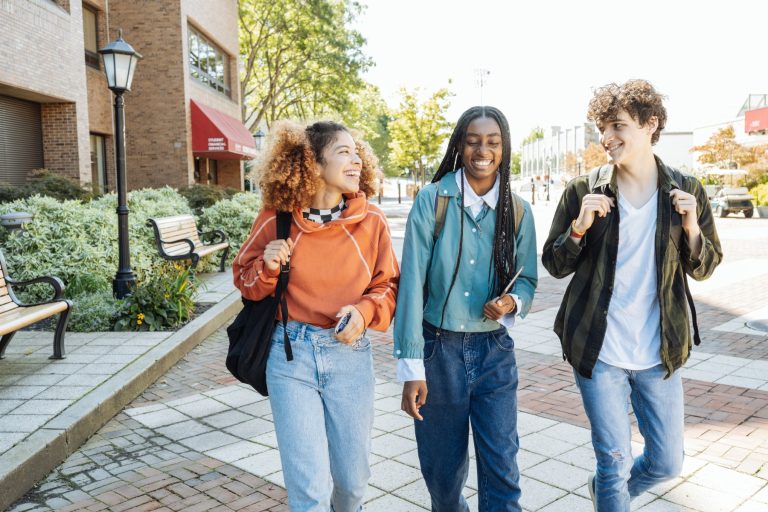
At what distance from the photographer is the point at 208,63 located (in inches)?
931

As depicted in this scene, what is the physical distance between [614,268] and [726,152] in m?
46.4

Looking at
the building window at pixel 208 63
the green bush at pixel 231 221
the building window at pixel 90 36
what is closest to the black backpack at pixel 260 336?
the green bush at pixel 231 221

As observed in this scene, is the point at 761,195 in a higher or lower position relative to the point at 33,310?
higher

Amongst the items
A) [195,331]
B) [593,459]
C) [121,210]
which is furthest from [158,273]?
[593,459]

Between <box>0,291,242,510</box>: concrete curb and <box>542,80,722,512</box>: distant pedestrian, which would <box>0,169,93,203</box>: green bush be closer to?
<box>0,291,242,510</box>: concrete curb

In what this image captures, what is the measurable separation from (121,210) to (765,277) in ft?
31.9

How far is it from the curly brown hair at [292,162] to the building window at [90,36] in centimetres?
1708

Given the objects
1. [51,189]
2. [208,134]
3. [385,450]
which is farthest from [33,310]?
[208,134]

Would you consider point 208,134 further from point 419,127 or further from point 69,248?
point 419,127

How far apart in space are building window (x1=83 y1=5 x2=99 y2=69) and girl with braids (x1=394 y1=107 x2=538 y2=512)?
17445 millimetres

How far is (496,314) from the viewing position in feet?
8.60

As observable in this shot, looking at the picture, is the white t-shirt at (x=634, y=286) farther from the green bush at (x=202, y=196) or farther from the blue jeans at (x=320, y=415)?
the green bush at (x=202, y=196)

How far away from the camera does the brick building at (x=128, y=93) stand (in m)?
13.5

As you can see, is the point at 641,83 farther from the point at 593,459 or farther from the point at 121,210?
the point at 121,210
